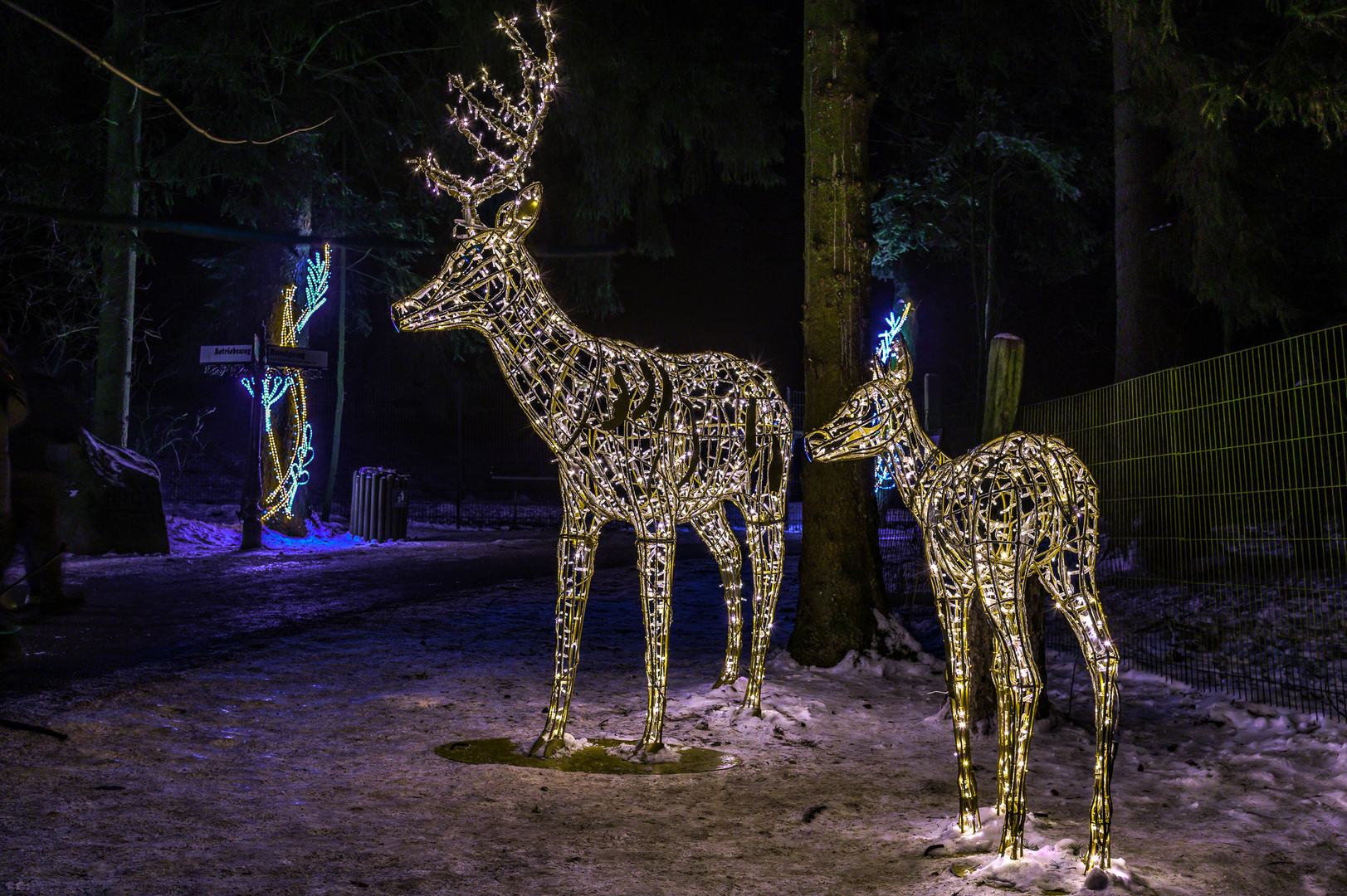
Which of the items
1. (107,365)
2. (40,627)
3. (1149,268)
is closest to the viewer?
(40,627)

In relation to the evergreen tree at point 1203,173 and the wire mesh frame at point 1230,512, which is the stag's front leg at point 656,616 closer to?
the wire mesh frame at point 1230,512

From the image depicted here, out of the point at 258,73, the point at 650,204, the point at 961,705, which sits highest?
the point at 258,73

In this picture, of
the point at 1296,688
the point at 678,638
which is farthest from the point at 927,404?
the point at 1296,688

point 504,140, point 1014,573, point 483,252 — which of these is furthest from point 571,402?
point 1014,573

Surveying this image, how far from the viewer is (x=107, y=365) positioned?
683 inches

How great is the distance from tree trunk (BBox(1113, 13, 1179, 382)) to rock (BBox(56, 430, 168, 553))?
14757mm

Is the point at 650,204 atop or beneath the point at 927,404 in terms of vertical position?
atop

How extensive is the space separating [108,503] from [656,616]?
1265 centimetres

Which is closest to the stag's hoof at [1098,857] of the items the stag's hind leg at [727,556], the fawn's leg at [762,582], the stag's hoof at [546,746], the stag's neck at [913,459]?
the stag's neck at [913,459]

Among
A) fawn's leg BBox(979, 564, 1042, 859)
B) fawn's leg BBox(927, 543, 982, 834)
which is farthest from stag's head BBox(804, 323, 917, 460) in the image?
fawn's leg BBox(979, 564, 1042, 859)

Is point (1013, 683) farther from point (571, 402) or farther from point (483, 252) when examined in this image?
point (483, 252)

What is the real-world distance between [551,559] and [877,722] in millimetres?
11586

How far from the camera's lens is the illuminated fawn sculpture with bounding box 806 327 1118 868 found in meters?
3.89

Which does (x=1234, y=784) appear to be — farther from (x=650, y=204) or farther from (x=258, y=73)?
(x=258, y=73)
